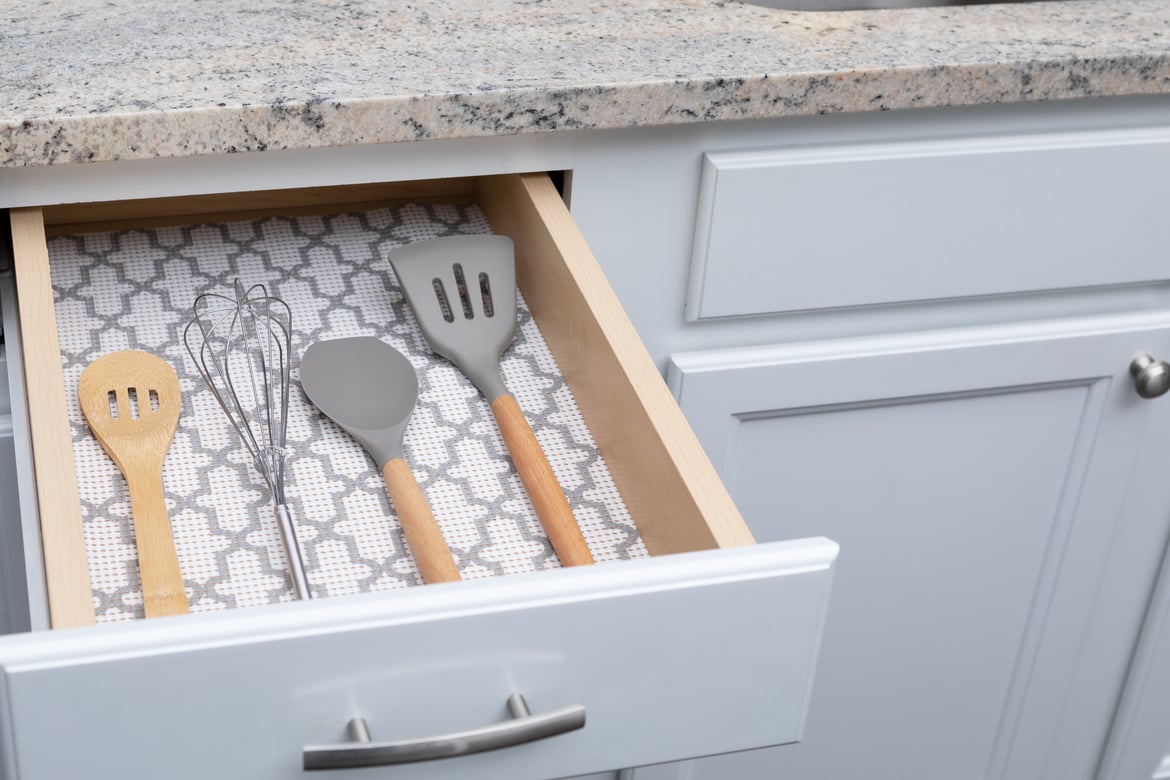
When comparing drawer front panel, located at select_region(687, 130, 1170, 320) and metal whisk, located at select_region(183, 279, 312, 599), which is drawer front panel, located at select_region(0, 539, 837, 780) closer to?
metal whisk, located at select_region(183, 279, 312, 599)

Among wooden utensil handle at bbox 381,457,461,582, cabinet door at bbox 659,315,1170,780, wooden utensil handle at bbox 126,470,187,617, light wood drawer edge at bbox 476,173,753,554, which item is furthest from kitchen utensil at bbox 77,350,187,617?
cabinet door at bbox 659,315,1170,780

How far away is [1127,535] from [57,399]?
0.85 m

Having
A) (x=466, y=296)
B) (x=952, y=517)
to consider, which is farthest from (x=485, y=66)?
(x=952, y=517)

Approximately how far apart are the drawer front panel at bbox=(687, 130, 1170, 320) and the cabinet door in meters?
0.04

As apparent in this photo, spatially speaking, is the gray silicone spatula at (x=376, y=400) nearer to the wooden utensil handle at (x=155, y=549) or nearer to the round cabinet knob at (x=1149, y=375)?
the wooden utensil handle at (x=155, y=549)

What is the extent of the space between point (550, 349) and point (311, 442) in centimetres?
15

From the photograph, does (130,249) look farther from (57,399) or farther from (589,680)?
(589,680)

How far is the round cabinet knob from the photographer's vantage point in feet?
3.05

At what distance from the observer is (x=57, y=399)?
57 centimetres

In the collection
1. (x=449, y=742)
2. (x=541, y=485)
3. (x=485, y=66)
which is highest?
(x=485, y=66)

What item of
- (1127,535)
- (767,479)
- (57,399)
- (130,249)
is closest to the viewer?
(57,399)

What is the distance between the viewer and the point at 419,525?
573 millimetres

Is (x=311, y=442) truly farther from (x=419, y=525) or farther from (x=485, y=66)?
(x=485, y=66)

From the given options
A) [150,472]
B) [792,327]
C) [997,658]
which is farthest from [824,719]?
[150,472]
